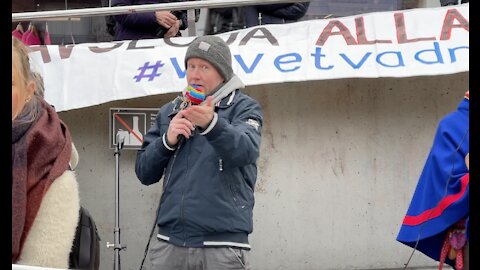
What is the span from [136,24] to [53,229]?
3831mm

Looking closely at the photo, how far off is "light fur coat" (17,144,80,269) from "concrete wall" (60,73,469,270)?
10.4 feet

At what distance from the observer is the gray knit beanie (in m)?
4.36

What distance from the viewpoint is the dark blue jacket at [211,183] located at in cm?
412

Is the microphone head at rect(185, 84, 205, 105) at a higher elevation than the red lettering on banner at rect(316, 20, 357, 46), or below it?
below

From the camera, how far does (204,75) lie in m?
4.35

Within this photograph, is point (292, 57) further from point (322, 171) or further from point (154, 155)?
point (154, 155)

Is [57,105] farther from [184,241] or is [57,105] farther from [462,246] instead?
[462,246]

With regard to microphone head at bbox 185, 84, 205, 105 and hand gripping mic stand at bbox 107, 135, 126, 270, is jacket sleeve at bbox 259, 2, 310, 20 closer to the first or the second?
hand gripping mic stand at bbox 107, 135, 126, 270

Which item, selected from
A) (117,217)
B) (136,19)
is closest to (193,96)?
(117,217)

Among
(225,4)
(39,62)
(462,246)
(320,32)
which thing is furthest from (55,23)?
(462,246)

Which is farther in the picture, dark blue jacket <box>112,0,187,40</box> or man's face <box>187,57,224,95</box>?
dark blue jacket <box>112,0,187,40</box>

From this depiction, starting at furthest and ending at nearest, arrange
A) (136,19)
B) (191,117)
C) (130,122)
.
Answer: (136,19)
(130,122)
(191,117)

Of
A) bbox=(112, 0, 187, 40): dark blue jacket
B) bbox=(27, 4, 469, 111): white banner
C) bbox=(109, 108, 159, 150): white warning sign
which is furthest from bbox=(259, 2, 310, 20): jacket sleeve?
bbox=(109, 108, 159, 150): white warning sign
